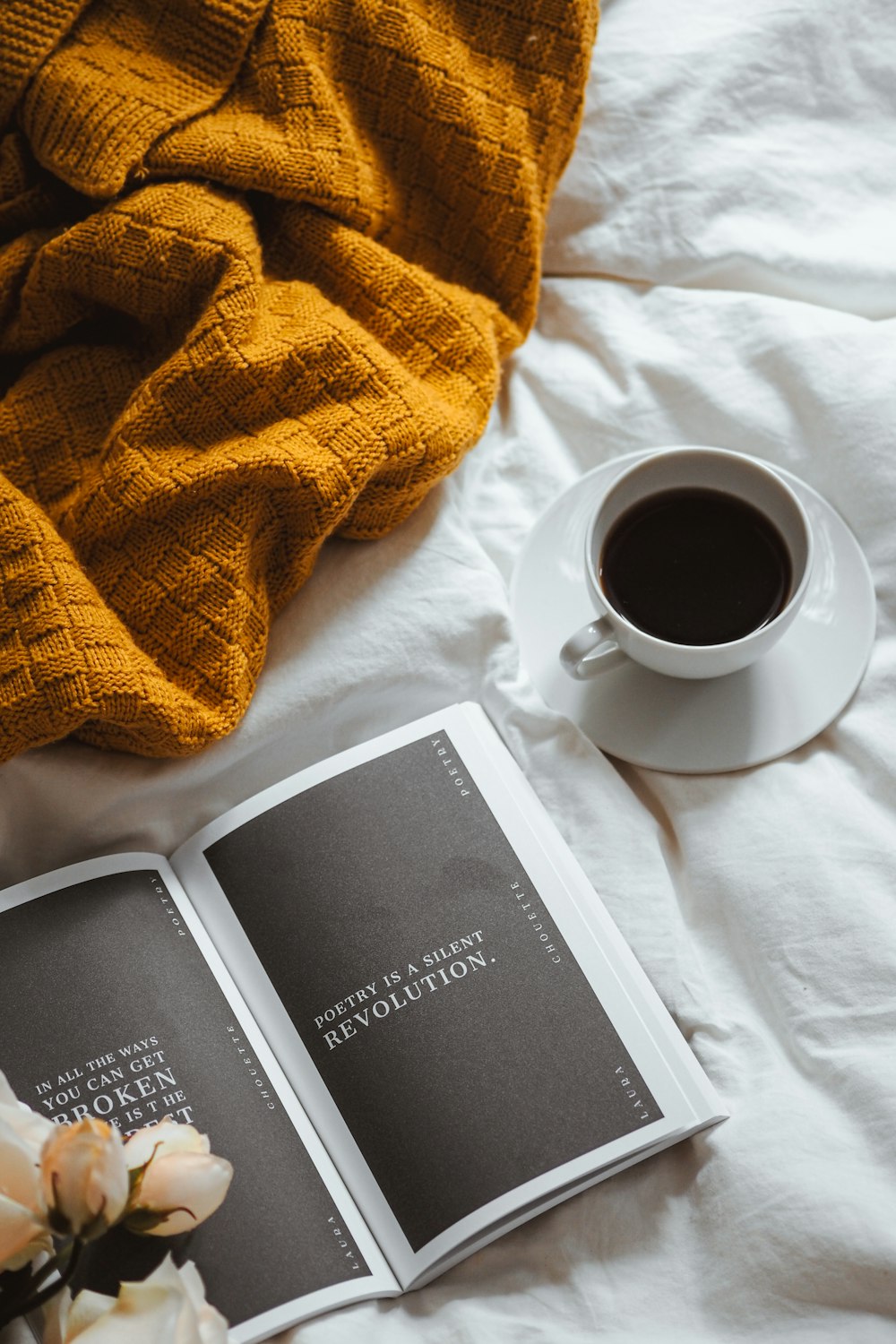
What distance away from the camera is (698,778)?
0.65m

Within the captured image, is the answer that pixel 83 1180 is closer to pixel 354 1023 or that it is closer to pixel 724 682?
pixel 354 1023

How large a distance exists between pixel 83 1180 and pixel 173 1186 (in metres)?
0.06

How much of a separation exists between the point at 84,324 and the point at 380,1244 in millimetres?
566

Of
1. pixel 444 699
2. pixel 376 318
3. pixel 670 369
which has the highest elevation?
pixel 376 318

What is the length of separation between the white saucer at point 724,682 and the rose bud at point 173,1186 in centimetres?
32

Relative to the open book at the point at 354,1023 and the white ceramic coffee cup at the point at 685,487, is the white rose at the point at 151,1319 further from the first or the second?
the white ceramic coffee cup at the point at 685,487

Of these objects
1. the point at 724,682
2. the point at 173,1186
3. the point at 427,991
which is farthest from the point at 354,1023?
the point at 724,682

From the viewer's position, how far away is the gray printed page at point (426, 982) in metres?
0.57

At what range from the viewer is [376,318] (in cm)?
68

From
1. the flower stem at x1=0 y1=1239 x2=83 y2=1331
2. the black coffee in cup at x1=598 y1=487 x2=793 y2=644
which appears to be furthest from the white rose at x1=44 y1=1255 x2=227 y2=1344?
the black coffee in cup at x1=598 y1=487 x2=793 y2=644

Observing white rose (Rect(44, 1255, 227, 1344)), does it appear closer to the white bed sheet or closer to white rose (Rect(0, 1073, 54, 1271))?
white rose (Rect(0, 1073, 54, 1271))

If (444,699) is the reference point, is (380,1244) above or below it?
below

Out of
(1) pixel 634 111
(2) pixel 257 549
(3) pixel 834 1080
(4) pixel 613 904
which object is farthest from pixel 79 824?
(1) pixel 634 111

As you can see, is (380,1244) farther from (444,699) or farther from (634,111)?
(634,111)
